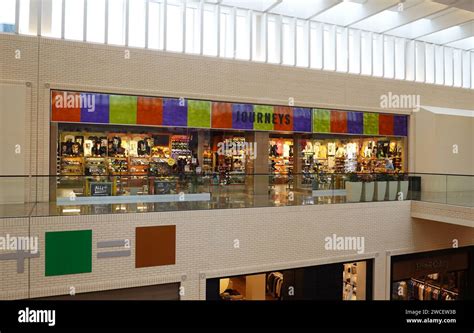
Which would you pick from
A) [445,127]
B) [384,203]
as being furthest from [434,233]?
[445,127]

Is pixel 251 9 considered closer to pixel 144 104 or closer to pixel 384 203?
pixel 144 104

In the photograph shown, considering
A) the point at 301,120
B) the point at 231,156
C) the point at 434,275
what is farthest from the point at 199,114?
the point at 434,275

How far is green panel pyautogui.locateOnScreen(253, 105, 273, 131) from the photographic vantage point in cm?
1304

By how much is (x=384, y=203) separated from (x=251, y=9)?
730 cm

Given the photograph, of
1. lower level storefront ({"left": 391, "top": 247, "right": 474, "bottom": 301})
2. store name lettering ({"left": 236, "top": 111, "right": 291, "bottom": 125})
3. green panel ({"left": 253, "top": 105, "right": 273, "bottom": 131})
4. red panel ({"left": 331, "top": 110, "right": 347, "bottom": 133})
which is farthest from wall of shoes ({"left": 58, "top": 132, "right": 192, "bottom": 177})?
lower level storefront ({"left": 391, "top": 247, "right": 474, "bottom": 301})

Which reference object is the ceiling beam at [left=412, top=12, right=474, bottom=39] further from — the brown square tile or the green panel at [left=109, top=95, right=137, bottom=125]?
the brown square tile

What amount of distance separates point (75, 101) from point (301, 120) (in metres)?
7.10

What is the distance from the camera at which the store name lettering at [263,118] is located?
42.2 feet

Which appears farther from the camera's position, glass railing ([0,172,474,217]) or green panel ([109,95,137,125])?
green panel ([109,95,137,125])

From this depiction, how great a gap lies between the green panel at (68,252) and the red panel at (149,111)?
4.58 meters

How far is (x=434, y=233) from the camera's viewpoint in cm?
1188

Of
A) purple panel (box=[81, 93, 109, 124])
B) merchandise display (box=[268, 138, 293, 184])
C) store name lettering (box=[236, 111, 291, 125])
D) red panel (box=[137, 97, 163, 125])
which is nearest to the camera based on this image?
purple panel (box=[81, 93, 109, 124])

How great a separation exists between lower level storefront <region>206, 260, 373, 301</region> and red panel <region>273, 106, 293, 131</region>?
16.1ft

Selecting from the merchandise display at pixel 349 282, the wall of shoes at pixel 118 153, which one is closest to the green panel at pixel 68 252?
the wall of shoes at pixel 118 153
